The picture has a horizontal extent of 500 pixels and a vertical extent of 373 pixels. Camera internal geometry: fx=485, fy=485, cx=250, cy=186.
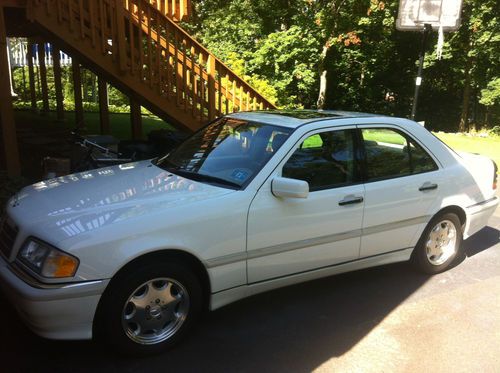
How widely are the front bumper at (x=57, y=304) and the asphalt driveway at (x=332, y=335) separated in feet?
1.09

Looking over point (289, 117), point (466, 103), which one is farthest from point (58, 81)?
point (466, 103)

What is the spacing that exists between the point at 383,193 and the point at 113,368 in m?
2.43

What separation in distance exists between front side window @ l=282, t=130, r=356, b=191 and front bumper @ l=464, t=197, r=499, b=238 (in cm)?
156

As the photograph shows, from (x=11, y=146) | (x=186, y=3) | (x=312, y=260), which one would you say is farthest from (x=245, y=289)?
(x=186, y=3)

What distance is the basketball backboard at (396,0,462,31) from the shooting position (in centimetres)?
966

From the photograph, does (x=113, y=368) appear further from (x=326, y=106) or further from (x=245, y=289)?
(x=326, y=106)

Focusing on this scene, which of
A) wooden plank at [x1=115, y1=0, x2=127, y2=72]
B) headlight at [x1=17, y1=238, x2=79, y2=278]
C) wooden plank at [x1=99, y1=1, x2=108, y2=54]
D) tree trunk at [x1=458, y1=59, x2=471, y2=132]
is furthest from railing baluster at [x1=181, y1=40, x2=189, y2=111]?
tree trunk at [x1=458, y1=59, x2=471, y2=132]

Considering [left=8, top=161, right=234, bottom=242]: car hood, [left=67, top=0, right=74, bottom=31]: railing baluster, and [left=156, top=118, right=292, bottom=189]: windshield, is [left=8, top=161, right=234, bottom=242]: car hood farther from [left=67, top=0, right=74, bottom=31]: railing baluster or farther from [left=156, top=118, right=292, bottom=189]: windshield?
[left=67, top=0, right=74, bottom=31]: railing baluster

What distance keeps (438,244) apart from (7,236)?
12.1ft

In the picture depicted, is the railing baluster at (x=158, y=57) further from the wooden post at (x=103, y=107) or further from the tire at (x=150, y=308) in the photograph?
the tire at (x=150, y=308)

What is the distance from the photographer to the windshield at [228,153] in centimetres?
359

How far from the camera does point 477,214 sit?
480 cm

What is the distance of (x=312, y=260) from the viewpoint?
376cm

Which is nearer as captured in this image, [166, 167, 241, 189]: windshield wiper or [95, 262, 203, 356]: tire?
[95, 262, 203, 356]: tire
